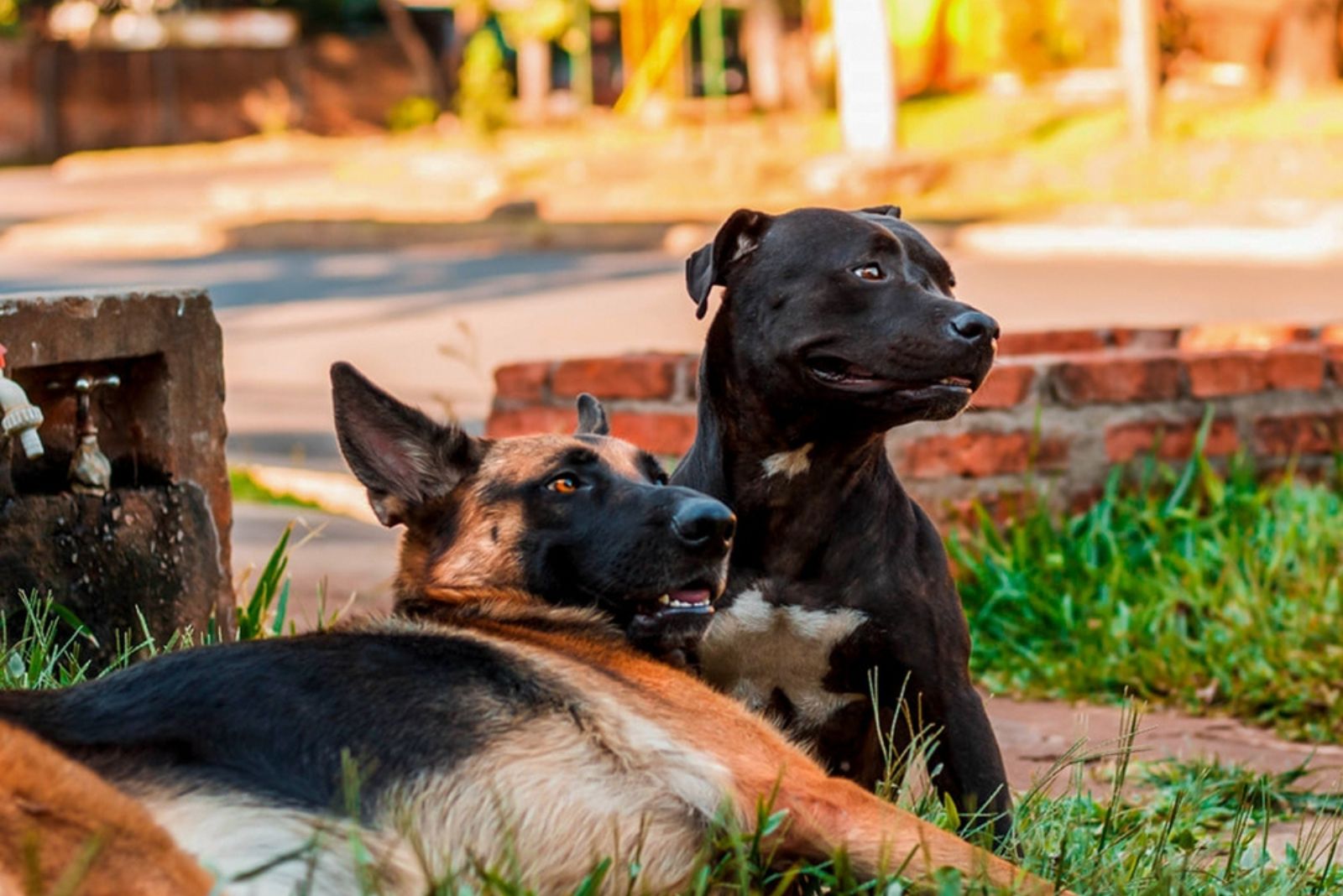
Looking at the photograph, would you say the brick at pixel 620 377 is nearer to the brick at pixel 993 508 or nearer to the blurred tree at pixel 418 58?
the brick at pixel 993 508

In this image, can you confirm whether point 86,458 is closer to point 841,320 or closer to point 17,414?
point 17,414

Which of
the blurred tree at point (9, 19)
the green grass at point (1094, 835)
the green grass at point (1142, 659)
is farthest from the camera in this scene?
the blurred tree at point (9, 19)

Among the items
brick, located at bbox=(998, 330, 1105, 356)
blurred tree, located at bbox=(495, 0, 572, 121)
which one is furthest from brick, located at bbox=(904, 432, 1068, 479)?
blurred tree, located at bbox=(495, 0, 572, 121)

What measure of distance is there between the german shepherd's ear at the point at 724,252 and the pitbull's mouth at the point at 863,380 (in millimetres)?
297

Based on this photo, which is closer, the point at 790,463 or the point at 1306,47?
Result: the point at 790,463

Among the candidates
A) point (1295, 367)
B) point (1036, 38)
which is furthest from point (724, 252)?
point (1036, 38)

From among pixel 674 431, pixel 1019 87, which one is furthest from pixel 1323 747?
pixel 1019 87

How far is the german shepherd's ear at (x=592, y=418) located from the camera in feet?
13.4

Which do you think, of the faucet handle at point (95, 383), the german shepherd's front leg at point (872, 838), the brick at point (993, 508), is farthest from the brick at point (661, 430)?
the german shepherd's front leg at point (872, 838)

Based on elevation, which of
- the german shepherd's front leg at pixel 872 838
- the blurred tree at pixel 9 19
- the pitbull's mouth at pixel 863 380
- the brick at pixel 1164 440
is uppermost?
the blurred tree at pixel 9 19

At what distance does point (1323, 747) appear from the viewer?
16.5 ft

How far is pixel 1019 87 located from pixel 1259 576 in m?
24.9

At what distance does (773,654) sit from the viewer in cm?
392

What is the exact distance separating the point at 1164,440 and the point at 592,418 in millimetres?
3041
